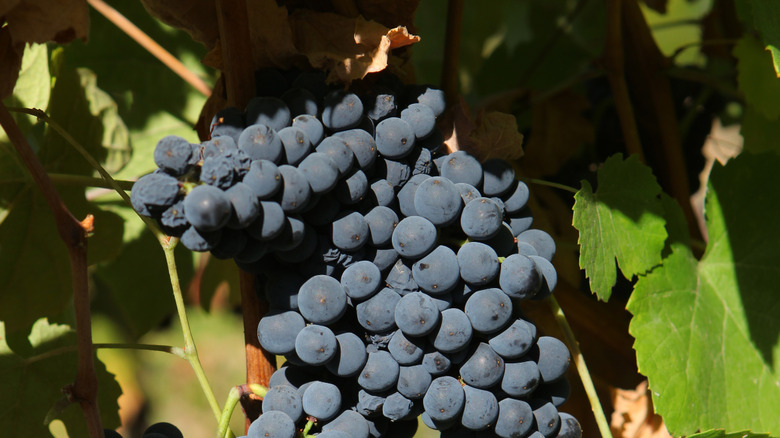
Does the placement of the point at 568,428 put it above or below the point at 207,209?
below

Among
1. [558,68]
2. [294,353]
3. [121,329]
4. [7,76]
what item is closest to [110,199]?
[7,76]

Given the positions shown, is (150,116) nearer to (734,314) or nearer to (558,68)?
(558,68)

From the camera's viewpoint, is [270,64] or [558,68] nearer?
[270,64]

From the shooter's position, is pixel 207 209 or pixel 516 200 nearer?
pixel 207 209

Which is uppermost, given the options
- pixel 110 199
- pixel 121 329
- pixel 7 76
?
pixel 7 76

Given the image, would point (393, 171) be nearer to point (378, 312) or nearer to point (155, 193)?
point (378, 312)

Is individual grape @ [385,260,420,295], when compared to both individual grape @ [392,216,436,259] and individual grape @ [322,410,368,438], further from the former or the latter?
individual grape @ [322,410,368,438]

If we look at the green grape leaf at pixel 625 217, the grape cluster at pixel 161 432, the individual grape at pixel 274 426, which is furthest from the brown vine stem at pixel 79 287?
the green grape leaf at pixel 625 217

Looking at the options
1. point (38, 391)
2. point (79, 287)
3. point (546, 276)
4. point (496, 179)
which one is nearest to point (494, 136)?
point (496, 179)
